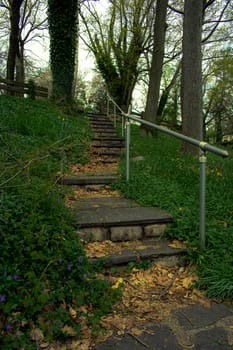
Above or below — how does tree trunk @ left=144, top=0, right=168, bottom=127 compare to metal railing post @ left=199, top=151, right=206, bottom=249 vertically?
above

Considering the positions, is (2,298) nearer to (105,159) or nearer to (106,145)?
(105,159)

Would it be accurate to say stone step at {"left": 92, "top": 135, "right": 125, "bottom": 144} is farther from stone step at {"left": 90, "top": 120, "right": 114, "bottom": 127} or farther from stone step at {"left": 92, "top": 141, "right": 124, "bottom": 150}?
stone step at {"left": 90, "top": 120, "right": 114, "bottom": 127}

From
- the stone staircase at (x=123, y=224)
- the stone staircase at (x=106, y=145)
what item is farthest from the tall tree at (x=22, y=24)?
the stone staircase at (x=123, y=224)

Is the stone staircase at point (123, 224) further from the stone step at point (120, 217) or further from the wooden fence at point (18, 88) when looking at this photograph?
the wooden fence at point (18, 88)

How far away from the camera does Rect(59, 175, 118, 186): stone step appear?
3.93 meters

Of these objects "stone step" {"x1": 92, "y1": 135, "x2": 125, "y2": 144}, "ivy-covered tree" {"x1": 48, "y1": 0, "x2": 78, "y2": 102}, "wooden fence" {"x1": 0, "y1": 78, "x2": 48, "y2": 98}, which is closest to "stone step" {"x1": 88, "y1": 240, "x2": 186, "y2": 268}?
"stone step" {"x1": 92, "y1": 135, "x2": 125, "y2": 144}

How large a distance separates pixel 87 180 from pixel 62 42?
8.15 meters

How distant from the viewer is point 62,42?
10312 millimetres

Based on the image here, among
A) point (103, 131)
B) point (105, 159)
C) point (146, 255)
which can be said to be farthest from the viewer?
point (103, 131)

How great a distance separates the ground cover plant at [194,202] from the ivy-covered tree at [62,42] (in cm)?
646

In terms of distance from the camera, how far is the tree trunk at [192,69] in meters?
5.51

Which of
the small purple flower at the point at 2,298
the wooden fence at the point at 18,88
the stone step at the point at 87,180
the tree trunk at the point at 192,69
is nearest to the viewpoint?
the small purple flower at the point at 2,298

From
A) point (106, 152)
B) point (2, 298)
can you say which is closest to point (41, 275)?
point (2, 298)

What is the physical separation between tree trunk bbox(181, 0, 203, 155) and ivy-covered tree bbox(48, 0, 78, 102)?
5741 mm
